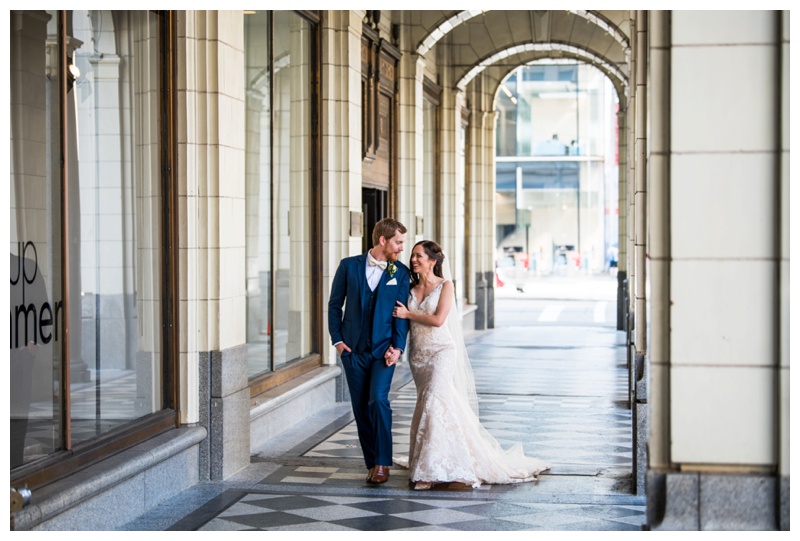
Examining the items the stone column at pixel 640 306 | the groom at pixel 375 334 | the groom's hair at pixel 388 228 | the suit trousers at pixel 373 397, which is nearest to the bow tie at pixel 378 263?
the groom at pixel 375 334

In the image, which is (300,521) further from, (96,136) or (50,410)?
(96,136)

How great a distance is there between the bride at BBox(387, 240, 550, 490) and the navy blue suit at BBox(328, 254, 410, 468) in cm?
Answer: 11

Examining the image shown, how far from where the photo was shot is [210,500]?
7.06 meters

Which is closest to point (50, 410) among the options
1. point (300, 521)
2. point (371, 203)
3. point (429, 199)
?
point (300, 521)

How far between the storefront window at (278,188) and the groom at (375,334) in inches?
81.0

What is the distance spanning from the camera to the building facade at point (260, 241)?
4359mm

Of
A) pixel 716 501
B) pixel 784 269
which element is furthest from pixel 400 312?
pixel 784 269

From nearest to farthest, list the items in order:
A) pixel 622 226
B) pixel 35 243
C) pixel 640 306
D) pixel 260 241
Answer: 1. pixel 35 243
2. pixel 640 306
3. pixel 260 241
4. pixel 622 226

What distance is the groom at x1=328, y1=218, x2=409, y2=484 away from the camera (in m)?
7.53

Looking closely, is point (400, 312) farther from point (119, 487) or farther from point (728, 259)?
point (728, 259)

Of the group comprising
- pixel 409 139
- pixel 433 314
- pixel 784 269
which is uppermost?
pixel 409 139

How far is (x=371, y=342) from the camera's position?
7559 millimetres

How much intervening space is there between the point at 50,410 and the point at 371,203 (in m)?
8.33

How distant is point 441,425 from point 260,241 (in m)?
3.22
